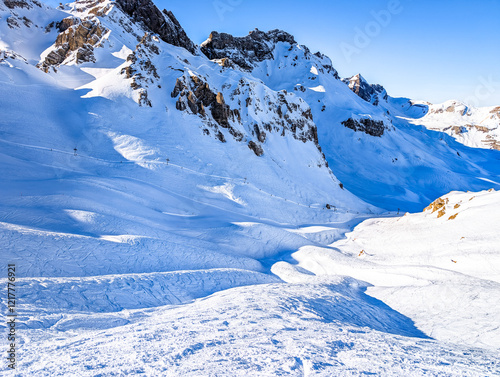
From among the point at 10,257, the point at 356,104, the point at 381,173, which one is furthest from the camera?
the point at 356,104

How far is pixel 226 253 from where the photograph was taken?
1980cm

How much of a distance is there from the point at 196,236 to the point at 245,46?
323ft

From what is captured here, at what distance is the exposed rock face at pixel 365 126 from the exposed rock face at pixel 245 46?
1627 inches

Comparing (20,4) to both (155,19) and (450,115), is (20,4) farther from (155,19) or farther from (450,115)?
(450,115)

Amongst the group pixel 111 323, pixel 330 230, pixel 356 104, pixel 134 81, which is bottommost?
pixel 111 323

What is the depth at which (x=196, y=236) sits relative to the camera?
71.8 ft

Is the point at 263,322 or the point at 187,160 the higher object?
the point at 187,160

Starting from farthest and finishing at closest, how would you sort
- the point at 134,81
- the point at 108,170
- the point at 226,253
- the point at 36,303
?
the point at 134,81, the point at 108,170, the point at 226,253, the point at 36,303

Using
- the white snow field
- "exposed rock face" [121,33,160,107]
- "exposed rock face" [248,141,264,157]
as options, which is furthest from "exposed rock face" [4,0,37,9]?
"exposed rock face" [248,141,264,157]

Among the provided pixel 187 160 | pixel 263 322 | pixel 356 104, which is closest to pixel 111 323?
pixel 263 322

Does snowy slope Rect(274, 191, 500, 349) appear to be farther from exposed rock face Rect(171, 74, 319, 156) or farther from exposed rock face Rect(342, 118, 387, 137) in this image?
exposed rock face Rect(342, 118, 387, 137)

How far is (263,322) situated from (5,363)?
5.98 metres

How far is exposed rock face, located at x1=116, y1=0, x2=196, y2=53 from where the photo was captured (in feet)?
206

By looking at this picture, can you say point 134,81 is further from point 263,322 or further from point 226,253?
point 263,322
